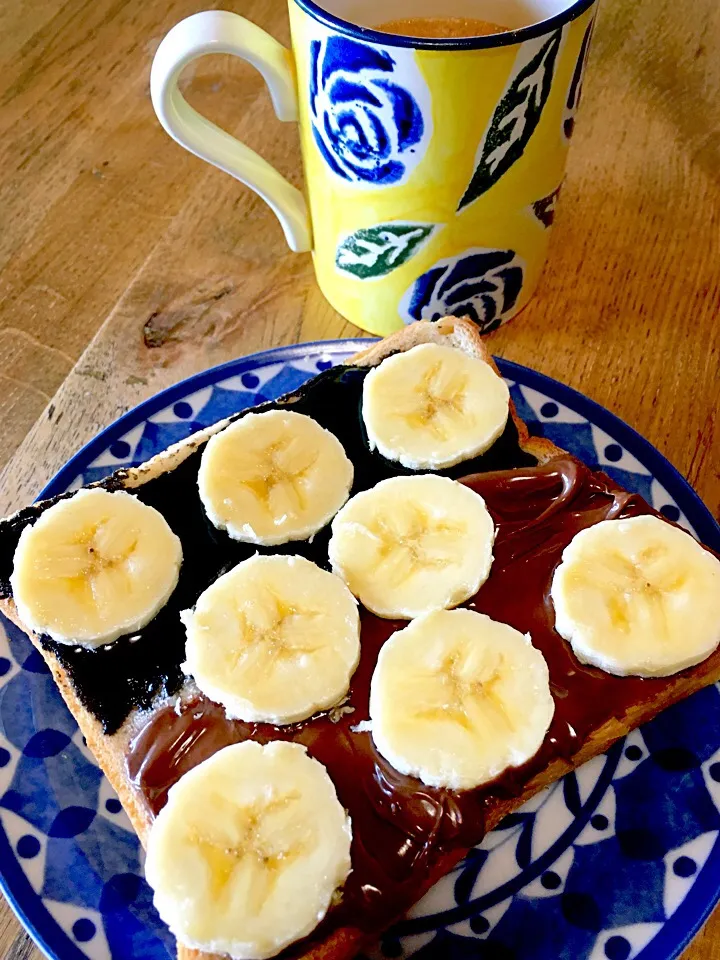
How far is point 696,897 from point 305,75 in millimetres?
1381

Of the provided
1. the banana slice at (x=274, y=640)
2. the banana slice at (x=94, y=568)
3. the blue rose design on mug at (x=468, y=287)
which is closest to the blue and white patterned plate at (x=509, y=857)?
the banana slice at (x=94, y=568)

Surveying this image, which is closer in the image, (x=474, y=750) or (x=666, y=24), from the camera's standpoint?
(x=474, y=750)

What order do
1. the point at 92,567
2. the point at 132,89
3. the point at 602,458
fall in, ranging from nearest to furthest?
the point at 92,567 < the point at 602,458 < the point at 132,89

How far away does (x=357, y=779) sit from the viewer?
1100mm

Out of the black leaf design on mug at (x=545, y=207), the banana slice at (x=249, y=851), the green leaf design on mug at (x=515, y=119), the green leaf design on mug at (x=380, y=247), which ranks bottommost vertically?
the banana slice at (x=249, y=851)

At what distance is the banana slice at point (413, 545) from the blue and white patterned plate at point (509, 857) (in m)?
0.37

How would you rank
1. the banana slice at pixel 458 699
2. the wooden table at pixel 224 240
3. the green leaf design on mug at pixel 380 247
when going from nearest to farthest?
1. the banana slice at pixel 458 699
2. the green leaf design on mug at pixel 380 247
3. the wooden table at pixel 224 240

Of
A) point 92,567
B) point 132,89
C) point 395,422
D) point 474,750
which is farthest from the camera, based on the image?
point 132,89

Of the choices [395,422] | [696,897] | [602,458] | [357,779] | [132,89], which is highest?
[132,89]

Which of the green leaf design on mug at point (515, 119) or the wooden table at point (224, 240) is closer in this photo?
the green leaf design on mug at point (515, 119)

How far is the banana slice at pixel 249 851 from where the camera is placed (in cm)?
98

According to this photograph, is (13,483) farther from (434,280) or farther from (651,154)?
(651,154)

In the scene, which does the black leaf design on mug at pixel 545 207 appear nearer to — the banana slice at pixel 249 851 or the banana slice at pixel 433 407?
the banana slice at pixel 433 407

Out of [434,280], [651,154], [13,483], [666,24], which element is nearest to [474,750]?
[434,280]
